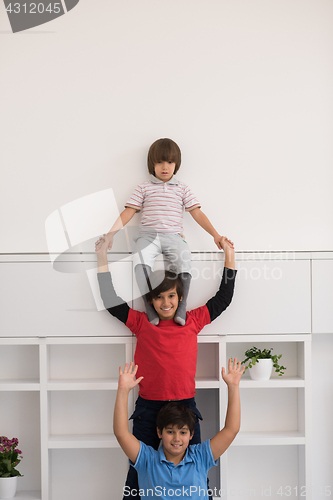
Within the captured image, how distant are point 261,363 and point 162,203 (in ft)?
2.47

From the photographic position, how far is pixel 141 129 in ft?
6.31

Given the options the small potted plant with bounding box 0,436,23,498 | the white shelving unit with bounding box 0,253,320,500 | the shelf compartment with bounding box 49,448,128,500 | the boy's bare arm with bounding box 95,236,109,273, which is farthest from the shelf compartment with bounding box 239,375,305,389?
the small potted plant with bounding box 0,436,23,498

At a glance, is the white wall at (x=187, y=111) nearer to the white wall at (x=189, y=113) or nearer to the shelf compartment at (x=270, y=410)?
the white wall at (x=189, y=113)

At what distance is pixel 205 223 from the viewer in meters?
1.83

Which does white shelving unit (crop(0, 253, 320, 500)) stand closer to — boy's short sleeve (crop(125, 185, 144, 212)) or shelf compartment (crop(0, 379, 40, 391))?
shelf compartment (crop(0, 379, 40, 391))

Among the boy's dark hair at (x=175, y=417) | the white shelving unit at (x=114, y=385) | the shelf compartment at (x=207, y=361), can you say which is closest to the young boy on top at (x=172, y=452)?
the boy's dark hair at (x=175, y=417)

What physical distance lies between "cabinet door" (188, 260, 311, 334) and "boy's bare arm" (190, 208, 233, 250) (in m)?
0.10

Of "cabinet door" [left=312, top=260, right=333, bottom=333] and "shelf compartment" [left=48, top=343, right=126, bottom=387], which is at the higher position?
"cabinet door" [left=312, top=260, right=333, bottom=333]

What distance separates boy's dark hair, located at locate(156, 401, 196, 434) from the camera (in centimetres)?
146

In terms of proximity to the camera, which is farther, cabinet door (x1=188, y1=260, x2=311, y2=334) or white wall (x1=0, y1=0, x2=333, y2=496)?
white wall (x1=0, y1=0, x2=333, y2=496)

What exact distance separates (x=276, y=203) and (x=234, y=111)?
440 mm

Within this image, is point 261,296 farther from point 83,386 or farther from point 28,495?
point 28,495

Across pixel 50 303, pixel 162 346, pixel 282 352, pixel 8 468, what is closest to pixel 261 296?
pixel 282 352

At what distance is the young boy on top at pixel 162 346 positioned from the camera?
1614mm
